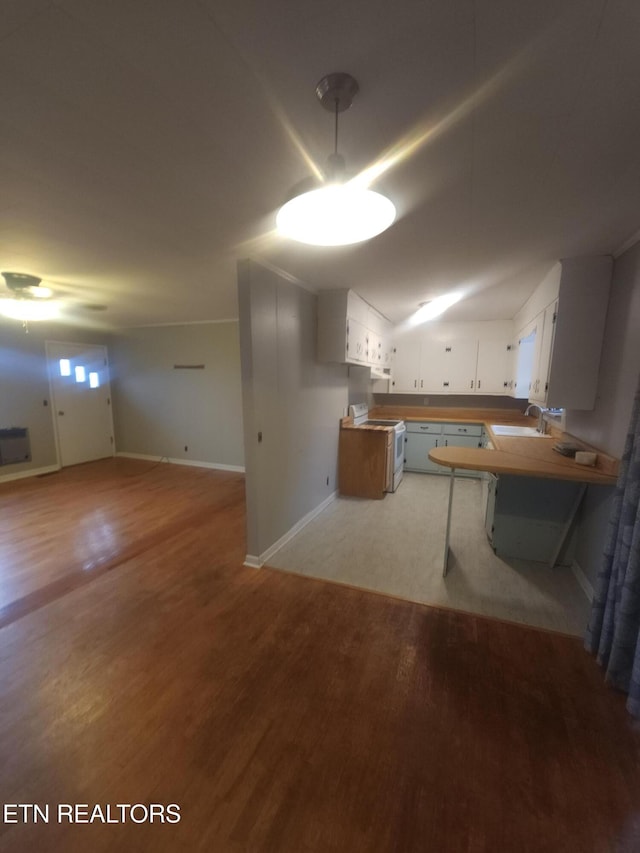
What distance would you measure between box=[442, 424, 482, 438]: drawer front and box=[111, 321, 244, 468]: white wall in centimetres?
326

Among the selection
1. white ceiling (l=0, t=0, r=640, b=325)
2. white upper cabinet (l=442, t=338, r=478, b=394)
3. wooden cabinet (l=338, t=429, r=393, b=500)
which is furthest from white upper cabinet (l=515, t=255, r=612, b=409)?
white upper cabinet (l=442, t=338, r=478, b=394)

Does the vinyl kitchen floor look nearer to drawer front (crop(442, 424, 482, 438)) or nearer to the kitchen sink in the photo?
the kitchen sink

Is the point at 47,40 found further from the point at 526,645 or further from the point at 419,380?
the point at 419,380

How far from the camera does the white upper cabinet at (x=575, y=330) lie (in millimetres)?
2527

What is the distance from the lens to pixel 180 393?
5.71 metres

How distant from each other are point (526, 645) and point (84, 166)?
336 cm

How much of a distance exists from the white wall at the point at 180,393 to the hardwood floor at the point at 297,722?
3.12m

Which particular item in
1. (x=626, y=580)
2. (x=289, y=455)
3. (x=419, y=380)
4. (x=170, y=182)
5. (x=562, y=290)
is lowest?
(x=626, y=580)

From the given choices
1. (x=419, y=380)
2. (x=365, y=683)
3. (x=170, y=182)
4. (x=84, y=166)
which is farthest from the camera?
(x=419, y=380)

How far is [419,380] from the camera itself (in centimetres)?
551

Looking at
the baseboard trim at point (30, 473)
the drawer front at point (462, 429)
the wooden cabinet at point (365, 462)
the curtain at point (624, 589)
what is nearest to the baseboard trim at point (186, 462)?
the baseboard trim at point (30, 473)

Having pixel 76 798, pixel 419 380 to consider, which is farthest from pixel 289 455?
pixel 419 380

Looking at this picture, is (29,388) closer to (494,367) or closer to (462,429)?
(462,429)

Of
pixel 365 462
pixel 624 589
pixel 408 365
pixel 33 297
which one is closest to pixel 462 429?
pixel 408 365
